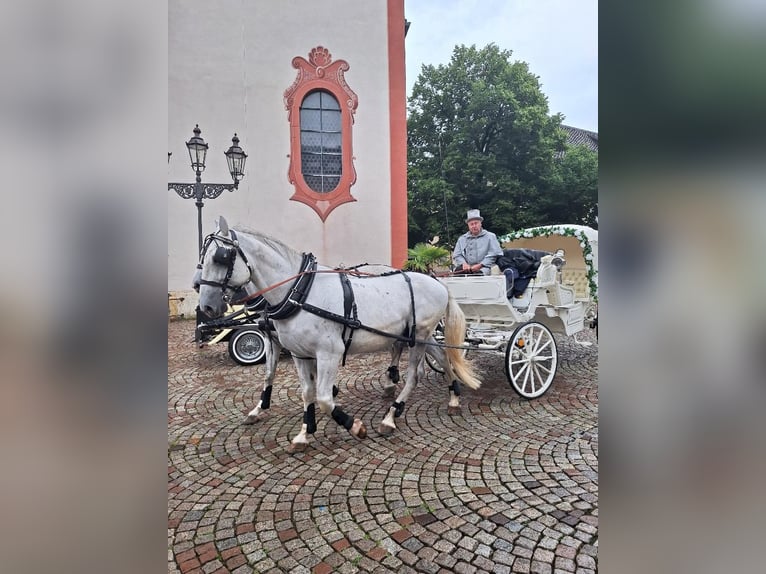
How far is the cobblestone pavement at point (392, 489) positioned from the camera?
206 cm

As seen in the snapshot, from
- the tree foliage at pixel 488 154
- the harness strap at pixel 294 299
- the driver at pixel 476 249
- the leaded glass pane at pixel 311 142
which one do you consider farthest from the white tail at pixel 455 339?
the tree foliage at pixel 488 154

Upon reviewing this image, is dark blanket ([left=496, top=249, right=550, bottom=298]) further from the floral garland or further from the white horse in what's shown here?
the white horse

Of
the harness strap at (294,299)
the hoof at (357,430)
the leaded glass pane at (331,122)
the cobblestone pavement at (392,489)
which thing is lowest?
the cobblestone pavement at (392,489)

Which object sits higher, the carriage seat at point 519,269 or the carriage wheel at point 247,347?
the carriage seat at point 519,269

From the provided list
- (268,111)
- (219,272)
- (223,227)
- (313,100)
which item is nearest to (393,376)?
(219,272)

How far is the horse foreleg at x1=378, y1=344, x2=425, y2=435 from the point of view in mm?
3443

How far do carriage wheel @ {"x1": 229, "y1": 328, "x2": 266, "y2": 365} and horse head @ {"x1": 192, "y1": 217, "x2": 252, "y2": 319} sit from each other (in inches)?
121

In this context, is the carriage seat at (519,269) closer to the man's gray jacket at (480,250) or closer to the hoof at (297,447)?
the man's gray jacket at (480,250)


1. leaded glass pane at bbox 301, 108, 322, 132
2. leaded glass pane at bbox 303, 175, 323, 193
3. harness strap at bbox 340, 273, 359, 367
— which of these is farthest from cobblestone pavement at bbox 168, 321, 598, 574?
leaded glass pane at bbox 301, 108, 322, 132

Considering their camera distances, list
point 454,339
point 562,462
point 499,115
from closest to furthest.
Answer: point 562,462 → point 454,339 → point 499,115
